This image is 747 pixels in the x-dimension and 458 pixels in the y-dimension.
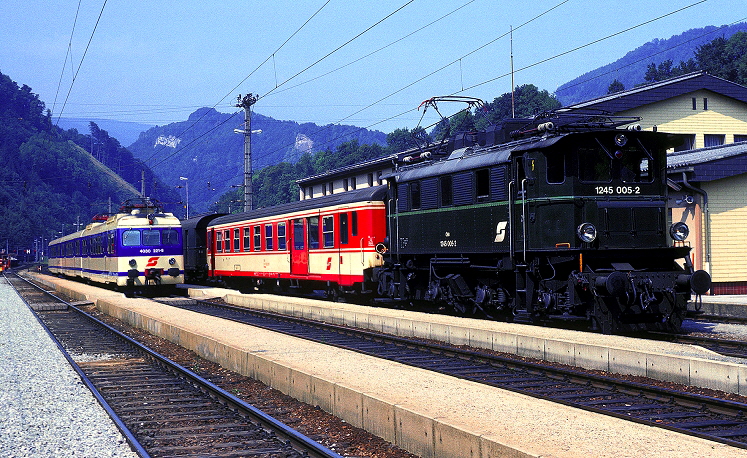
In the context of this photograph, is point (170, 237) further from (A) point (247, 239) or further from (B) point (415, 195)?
(B) point (415, 195)

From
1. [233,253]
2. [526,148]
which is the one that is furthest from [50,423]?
[233,253]

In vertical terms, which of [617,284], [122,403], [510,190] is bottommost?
[122,403]

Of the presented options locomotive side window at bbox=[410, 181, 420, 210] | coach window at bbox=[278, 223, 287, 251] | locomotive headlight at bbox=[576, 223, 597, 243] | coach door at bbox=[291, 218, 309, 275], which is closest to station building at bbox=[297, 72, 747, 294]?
locomotive side window at bbox=[410, 181, 420, 210]

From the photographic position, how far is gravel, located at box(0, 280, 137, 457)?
8.05 m

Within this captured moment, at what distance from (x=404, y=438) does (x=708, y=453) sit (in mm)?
2679

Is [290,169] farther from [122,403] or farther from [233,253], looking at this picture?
[122,403]

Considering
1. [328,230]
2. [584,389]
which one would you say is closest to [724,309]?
[584,389]

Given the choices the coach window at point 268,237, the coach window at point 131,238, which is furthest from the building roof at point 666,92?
the coach window at point 131,238

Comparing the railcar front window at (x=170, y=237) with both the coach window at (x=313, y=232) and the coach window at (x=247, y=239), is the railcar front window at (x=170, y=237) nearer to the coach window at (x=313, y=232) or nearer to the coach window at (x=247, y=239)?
the coach window at (x=247, y=239)

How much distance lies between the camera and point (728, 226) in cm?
2547

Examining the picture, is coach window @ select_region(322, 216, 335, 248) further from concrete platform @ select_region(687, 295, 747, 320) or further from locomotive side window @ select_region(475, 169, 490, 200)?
concrete platform @ select_region(687, 295, 747, 320)

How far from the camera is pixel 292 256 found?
92.7 feet

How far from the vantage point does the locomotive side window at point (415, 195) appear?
20625 mm

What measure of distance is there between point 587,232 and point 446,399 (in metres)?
7.32
